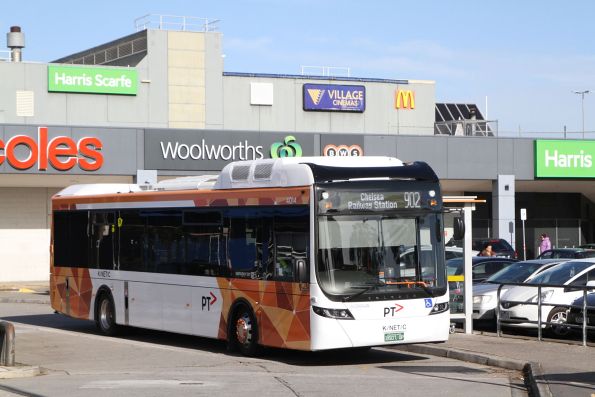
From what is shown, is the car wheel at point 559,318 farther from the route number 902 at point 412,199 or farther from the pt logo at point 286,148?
the pt logo at point 286,148

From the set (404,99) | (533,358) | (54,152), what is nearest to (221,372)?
(533,358)

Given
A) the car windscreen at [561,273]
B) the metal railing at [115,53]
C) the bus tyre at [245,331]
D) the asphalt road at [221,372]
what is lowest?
the asphalt road at [221,372]

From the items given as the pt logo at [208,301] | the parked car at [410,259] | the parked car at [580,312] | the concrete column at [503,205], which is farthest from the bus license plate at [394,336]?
the concrete column at [503,205]

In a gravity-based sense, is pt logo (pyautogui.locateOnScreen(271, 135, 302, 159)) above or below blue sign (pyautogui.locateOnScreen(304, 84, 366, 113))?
below

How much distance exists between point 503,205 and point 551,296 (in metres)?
28.2

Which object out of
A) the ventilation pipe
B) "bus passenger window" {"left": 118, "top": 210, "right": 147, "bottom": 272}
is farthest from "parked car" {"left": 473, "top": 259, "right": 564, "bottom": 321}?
the ventilation pipe

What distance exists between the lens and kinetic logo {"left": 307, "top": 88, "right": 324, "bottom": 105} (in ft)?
187

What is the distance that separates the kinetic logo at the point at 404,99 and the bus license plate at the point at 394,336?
43370mm

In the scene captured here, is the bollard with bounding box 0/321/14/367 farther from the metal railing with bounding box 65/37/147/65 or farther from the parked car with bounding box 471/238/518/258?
the metal railing with bounding box 65/37/147/65

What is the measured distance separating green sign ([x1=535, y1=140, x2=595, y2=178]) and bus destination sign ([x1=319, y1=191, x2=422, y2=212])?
110ft

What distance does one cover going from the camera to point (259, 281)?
681 inches

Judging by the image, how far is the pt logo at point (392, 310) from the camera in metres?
16.2

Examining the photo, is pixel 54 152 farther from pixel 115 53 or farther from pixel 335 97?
pixel 335 97

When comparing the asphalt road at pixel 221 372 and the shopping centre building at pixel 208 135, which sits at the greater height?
the shopping centre building at pixel 208 135
